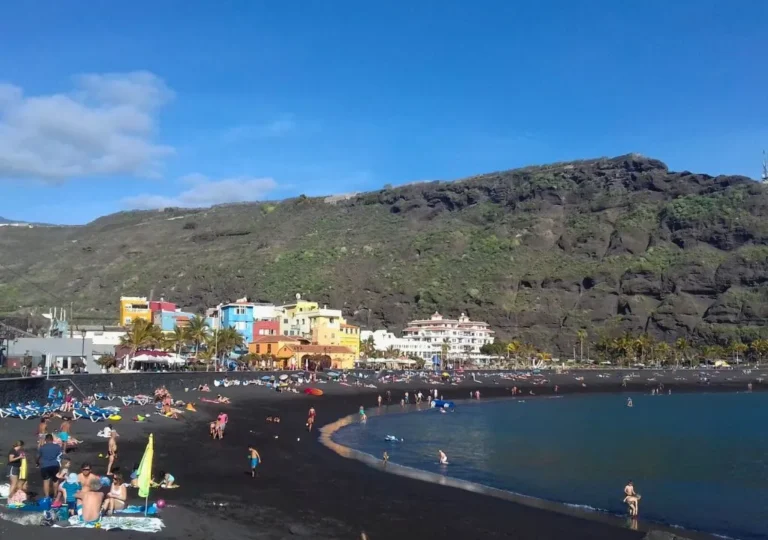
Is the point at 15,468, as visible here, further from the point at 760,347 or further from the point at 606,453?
the point at 760,347

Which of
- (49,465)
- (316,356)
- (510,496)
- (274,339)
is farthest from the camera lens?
(316,356)

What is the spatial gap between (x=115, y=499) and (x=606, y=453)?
27.1m

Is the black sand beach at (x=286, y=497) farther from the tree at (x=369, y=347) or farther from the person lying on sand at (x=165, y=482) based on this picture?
the tree at (x=369, y=347)

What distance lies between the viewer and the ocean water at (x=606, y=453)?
76.7 ft

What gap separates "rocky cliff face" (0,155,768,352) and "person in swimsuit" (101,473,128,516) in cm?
11846

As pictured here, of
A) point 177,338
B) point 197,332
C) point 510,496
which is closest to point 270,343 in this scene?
point 197,332

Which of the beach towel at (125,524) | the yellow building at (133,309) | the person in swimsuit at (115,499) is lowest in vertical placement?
the beach towel at (125,524)

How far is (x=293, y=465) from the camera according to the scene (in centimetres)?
2528

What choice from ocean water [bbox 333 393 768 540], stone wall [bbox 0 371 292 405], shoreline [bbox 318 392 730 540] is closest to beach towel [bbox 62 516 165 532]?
shoreline [bbox 318 392 730 540]

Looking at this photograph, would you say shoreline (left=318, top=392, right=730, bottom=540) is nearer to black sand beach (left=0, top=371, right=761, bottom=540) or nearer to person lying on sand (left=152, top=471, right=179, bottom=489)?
black sand beach (left=0, top=371, right=761, bottom=540)

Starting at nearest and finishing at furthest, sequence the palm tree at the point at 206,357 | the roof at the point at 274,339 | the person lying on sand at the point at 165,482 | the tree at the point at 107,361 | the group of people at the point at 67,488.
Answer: the group of people at the point at 67,488, the person lying on sand at the point at 165,482, the tree at the point at 107,361, the palm tree at the point at 206,357, the roof at the point at 274,339

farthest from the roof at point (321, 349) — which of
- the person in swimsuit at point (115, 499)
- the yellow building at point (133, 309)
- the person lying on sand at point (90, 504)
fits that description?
the person lying on sand at point (90, 504)

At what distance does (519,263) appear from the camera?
149 m

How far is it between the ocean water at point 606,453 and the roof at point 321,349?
89.1 feet
